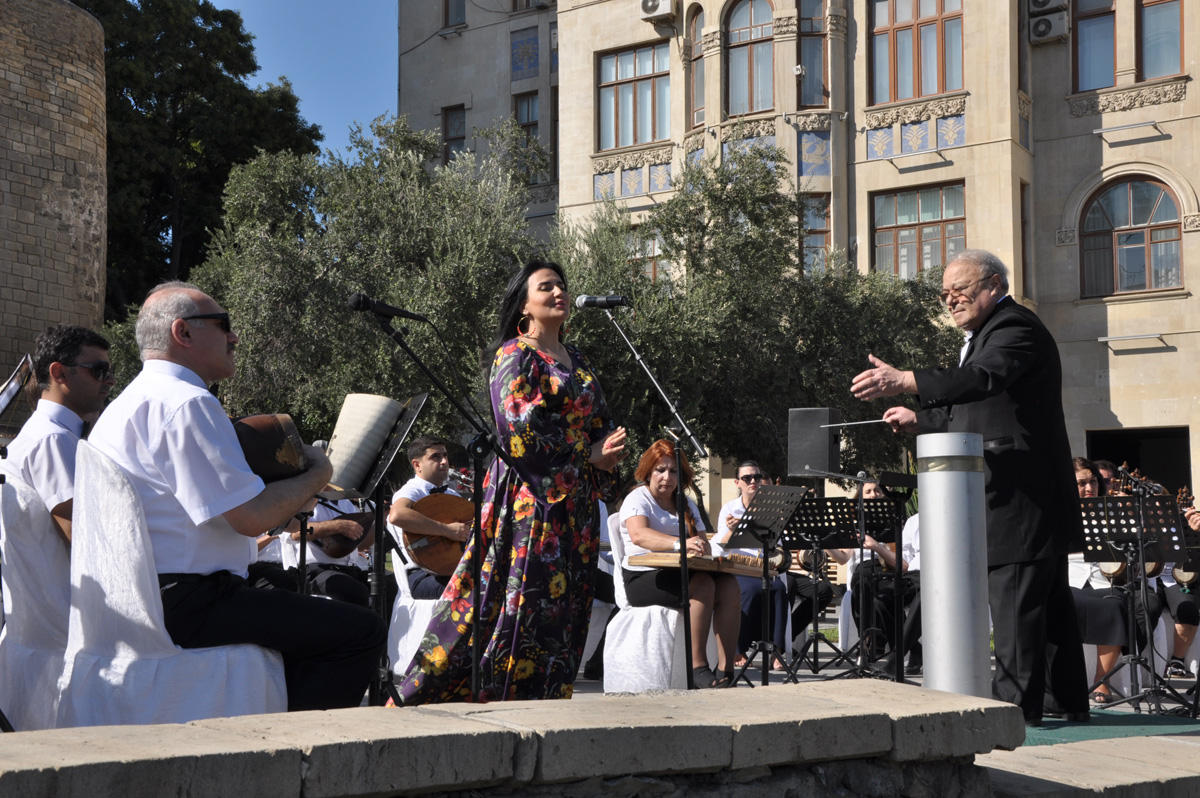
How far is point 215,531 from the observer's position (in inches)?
151

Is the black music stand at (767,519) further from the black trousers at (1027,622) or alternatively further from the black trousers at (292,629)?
the black trousers at (292,629)

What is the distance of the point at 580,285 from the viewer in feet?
68.6

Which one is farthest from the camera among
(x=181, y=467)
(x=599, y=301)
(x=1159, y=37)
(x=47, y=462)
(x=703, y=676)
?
(x=1159, y=37)

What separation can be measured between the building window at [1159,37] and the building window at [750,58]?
6.58 meters

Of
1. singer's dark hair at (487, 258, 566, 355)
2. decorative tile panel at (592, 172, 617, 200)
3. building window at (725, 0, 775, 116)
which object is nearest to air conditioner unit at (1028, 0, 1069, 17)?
building window at (725, 0, 775, 116)

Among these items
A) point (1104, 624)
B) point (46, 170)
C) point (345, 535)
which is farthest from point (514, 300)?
point (46, 170)

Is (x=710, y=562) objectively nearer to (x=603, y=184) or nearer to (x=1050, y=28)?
(x=1050, y=28)

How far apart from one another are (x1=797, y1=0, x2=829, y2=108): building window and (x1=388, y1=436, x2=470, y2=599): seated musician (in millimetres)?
17619

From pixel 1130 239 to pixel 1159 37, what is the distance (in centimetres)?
357

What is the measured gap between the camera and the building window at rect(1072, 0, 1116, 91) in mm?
24781

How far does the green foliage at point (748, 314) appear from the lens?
21.0m

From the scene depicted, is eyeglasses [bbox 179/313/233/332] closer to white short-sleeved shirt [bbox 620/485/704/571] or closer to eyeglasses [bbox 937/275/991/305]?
eyeglasses [bbox 937/275/991/305]

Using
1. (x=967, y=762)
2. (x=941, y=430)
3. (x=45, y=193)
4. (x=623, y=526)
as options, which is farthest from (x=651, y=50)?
(x=967, y=762)

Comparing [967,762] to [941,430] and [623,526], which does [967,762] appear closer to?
[941,430]
